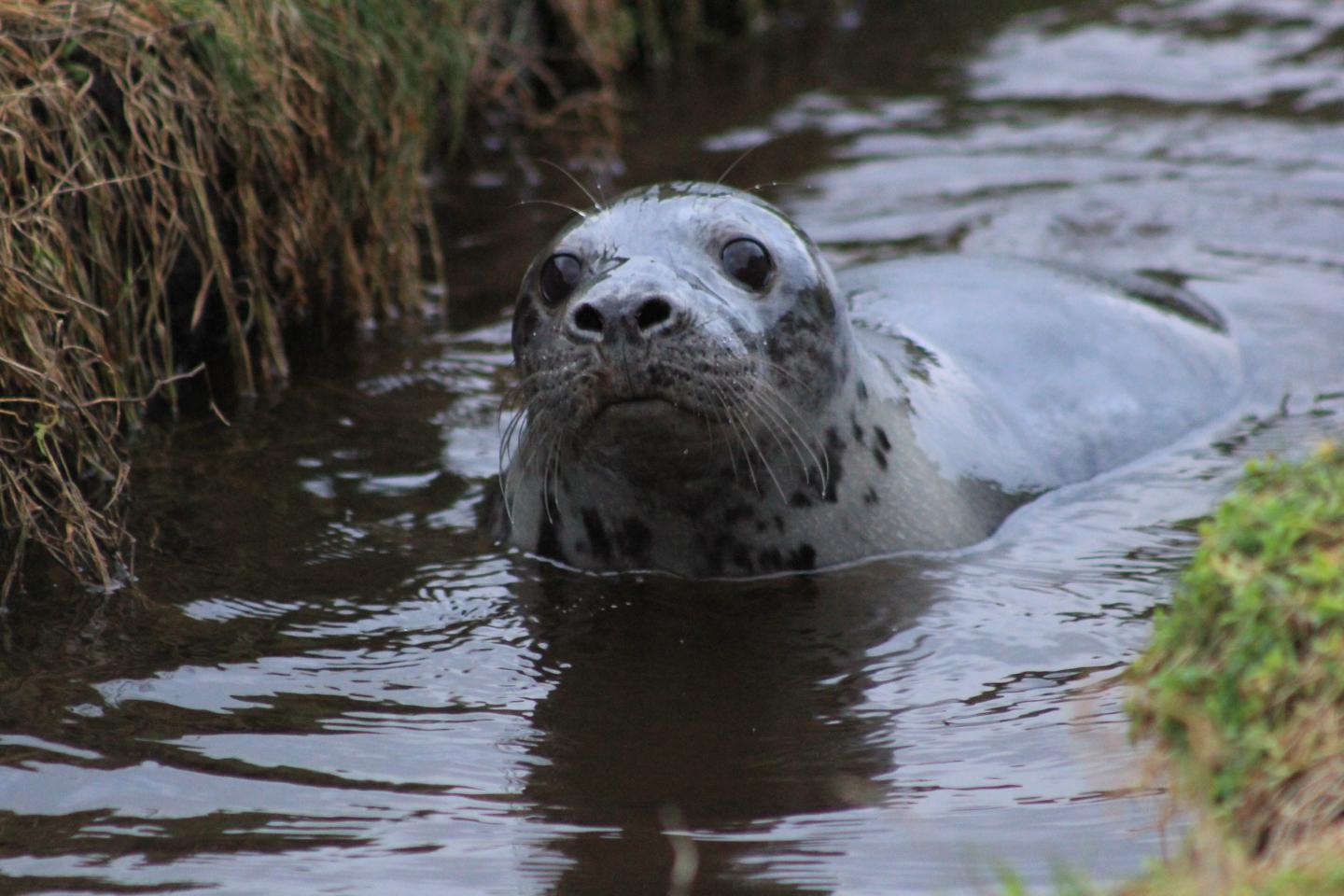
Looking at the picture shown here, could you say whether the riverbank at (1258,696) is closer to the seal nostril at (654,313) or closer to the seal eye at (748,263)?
the seal nostril at (654,313)

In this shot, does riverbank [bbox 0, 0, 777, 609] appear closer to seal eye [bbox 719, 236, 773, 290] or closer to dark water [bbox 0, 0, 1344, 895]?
dark water [bbox 0, 0, 1344, 895]

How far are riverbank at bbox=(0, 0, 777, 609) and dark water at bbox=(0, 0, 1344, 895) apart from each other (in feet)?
0.84

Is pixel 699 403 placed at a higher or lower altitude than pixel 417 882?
higher

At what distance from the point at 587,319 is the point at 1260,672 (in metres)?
1.89

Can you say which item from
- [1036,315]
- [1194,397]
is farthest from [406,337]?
[1194,397]

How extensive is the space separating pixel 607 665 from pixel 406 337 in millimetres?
2538

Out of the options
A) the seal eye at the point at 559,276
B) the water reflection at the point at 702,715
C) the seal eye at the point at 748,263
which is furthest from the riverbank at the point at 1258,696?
the seal eye at the point at 559,276

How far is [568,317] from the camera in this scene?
412cm

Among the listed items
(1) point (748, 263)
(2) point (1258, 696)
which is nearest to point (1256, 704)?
(2) point (1258, 696)

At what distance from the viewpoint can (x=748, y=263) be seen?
175 inches

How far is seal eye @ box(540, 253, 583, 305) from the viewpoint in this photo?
4434 millimetres

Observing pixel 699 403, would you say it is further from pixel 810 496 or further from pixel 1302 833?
pixel 1302 833

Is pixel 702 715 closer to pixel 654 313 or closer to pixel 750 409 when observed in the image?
pixel 750 409

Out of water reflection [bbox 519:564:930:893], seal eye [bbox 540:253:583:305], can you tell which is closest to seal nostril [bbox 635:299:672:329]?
seal eye [bbox 540:253:583:305]
